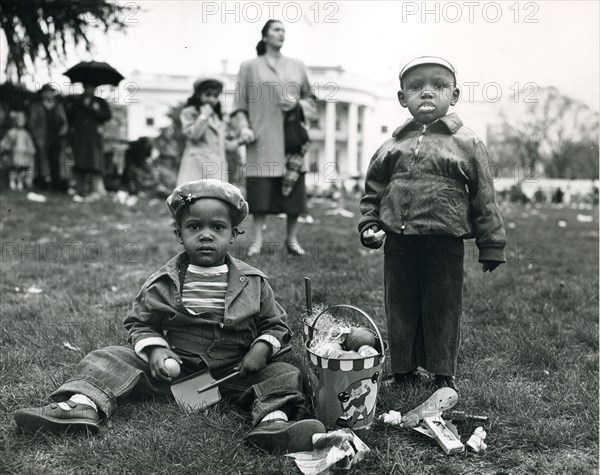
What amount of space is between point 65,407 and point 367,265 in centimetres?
391

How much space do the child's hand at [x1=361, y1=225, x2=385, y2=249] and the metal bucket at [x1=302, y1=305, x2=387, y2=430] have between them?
579 millimetres

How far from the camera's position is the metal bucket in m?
2.46

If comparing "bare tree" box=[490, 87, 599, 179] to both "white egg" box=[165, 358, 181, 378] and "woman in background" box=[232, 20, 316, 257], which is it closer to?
"woman in background" box=[232, 20, 316, 257]

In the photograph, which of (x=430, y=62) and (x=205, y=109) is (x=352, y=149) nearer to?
(x=205, y=109)

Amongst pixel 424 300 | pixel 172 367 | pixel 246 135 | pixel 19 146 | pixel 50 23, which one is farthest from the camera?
pixel 19 146

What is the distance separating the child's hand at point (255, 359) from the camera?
2.71m

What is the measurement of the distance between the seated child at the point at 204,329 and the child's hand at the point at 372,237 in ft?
1.76

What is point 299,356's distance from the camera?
10.9 ft

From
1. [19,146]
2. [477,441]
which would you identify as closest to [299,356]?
[477,441]

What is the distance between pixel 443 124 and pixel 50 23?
11.0 meters

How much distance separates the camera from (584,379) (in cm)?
315

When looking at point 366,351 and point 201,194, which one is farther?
point 201,194

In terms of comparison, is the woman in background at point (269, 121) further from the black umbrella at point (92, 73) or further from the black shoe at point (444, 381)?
the black umbrella at point (92, 73)

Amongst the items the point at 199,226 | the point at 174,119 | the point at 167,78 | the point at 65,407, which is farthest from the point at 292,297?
the point at 167,78
